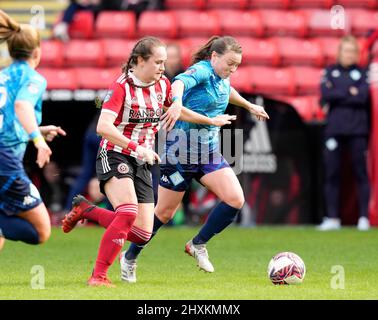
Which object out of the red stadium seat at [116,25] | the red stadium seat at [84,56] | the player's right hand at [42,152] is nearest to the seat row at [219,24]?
the red stadium seat at [116,25]

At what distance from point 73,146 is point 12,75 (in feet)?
25.4

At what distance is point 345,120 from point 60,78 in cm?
414

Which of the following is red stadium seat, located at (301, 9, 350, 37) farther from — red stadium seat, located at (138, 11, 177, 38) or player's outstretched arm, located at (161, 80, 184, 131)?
player's outstretched arm, located at (161, 80, 184, 131)

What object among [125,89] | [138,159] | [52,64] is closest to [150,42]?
[125,89]

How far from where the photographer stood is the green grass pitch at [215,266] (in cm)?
716

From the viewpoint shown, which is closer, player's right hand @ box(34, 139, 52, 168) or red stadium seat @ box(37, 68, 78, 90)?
player's right hand @ box(34, 139, 52, 168)

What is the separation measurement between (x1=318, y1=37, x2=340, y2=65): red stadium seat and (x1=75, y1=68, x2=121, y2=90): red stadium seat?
326 centimetres

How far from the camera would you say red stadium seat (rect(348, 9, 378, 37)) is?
1709cm

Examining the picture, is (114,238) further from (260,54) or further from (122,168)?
(260,54)

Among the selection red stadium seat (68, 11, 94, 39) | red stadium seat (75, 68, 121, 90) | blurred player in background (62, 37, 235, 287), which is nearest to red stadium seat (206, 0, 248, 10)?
red stadium seat (68, 11, 94, 39)

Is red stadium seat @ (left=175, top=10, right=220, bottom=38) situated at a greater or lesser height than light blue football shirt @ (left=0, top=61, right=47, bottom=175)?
greater

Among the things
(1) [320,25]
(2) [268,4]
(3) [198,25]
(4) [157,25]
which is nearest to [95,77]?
(4) [157,25]

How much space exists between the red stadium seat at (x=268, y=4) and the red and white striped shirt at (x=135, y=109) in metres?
10.0

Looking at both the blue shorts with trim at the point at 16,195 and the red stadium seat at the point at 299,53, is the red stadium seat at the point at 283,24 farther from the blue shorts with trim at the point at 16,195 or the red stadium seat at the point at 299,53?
the blue shorts with trim at the point at 16,195
